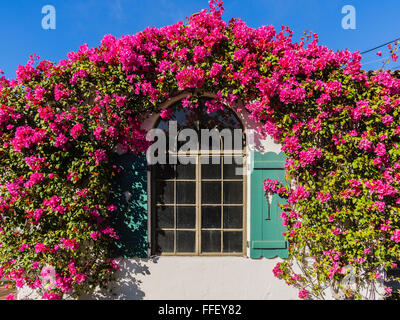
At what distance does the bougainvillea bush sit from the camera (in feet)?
11.4

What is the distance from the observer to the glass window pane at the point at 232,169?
3975 mm

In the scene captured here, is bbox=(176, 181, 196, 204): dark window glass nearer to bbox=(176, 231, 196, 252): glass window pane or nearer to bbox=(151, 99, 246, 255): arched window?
bbox=(151, 99, 246, 255): arched window

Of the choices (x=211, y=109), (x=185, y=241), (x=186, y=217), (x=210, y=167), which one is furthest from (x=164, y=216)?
(x=211, y=109)

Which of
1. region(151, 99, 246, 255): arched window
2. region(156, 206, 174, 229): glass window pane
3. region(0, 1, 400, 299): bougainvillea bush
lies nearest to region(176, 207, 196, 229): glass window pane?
region(151, 99, 246, 255): arched window

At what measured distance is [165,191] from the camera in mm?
3994

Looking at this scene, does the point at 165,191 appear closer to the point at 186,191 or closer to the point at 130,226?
the point at 186,191

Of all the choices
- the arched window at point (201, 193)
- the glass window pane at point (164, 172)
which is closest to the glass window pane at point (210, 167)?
the arched window at point (201, 193)

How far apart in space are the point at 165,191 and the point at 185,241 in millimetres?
826

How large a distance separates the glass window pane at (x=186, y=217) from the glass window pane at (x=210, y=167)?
56cm

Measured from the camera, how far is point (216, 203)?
3.98 meters

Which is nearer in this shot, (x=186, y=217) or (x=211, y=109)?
(x=211, y=109)

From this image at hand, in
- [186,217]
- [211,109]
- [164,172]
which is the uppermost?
[211,109]

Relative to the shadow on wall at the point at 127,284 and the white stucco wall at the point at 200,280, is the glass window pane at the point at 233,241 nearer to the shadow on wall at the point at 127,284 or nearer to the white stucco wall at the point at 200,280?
the white stucco wall at the point at 200,280

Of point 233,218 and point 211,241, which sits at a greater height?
point 233,218
